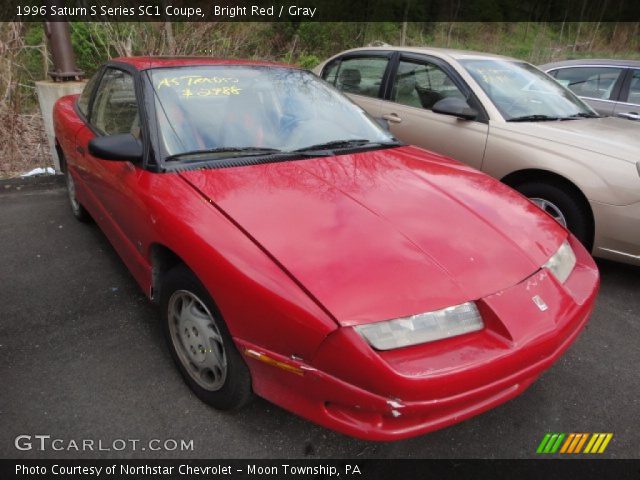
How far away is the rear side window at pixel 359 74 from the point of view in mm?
4633

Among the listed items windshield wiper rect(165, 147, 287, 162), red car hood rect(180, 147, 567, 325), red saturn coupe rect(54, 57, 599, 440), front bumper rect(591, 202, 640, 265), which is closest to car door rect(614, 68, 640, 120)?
front bumper rect(591, 202, 640, 265)

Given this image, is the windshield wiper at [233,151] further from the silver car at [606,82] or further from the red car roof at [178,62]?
the silver car at [606,82]

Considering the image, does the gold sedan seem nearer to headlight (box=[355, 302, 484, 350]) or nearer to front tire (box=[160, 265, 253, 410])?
headlight (box=[355, 302, 484, 350])

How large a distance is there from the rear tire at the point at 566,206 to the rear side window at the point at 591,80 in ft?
9.26

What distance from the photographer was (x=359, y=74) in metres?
4.88

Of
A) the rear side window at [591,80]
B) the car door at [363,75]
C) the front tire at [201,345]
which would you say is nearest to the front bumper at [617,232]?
the car door at [363,75]

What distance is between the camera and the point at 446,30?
20641 mm

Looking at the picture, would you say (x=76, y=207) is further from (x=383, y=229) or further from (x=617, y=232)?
(x=617, y=232)

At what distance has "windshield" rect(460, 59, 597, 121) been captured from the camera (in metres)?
3.79

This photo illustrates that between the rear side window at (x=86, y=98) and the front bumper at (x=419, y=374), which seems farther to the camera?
the rear side window at (x=86, y=98)

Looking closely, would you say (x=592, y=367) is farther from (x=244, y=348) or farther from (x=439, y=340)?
(x=244, y=348)

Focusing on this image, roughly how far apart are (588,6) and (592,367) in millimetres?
27261
